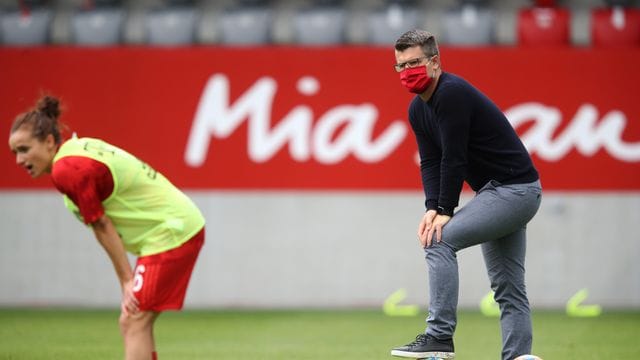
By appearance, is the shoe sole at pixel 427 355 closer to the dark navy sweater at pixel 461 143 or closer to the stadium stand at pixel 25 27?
the dark navy sweater at pixel 461 143

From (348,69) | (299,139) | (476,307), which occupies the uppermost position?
(348,69)

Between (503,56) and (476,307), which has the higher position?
(503,56)

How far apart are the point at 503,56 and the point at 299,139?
2.47m

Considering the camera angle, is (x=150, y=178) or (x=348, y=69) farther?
(x=348, y=69)

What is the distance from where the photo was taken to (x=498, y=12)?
14.2 metres

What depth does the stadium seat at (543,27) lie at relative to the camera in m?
13.4

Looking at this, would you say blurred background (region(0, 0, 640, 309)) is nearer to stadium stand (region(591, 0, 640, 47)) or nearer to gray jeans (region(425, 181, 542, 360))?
stadium stand (region(591, 0, 640, 47))

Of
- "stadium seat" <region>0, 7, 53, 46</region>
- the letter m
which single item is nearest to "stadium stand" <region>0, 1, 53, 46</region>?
"stadium seat" <region>0, 7, 53, 46</region>

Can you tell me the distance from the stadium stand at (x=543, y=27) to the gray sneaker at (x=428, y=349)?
8.03 meters

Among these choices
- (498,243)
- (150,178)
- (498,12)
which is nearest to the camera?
(150,178)

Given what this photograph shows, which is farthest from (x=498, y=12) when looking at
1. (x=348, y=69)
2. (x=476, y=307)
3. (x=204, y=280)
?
(x=204, y=280)

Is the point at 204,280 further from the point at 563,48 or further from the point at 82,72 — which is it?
the point at 563,48

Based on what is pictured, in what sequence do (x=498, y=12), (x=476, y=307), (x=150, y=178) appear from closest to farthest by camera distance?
(x=150, y=178), (x=476, y=307), (x=498, y=12)

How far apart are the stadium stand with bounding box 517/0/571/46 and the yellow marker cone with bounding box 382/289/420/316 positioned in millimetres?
3371
